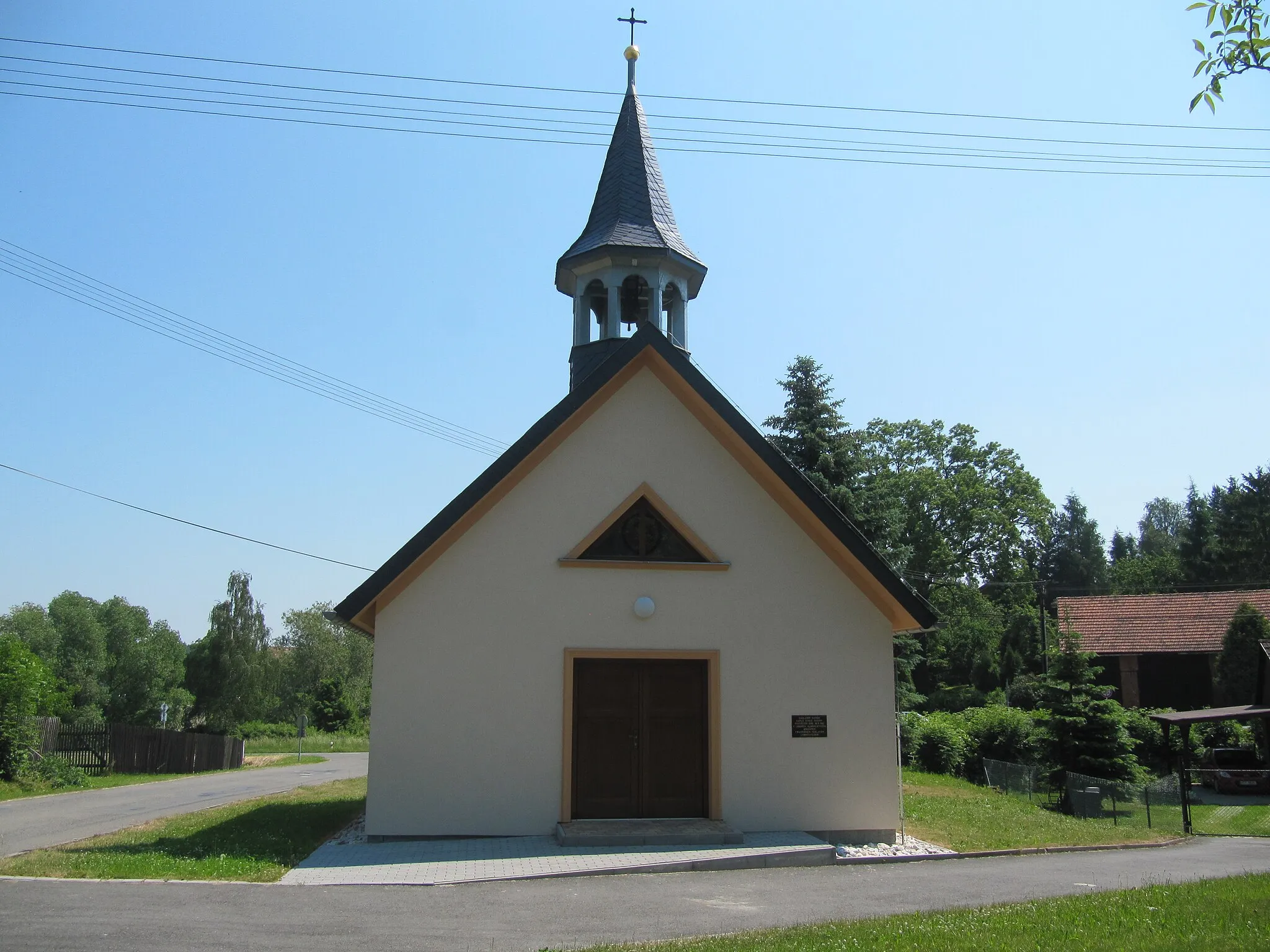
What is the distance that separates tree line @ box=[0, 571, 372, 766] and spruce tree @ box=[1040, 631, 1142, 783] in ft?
124

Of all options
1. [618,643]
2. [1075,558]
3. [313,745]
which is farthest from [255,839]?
[1075,558]

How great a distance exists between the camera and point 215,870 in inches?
396

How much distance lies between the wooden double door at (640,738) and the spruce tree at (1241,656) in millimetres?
28391

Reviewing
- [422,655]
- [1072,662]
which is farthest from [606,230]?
[1072,662]

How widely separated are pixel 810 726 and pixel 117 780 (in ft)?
80.3

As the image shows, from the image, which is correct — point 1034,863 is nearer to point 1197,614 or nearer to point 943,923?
point 943,923

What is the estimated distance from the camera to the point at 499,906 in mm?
8586

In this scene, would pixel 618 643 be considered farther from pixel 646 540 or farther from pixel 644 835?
pixel 644 835

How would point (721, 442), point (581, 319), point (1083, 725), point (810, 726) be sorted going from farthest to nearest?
point (1083, 725) → point (581, 319) → point (721, 442) → point (810, 726)

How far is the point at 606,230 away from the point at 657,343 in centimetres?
396

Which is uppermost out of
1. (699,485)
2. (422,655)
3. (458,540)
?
(699,485)

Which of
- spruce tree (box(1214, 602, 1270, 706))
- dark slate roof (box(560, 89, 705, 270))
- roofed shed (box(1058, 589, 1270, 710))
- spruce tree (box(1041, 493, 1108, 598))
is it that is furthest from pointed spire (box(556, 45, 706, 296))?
spruce tree (box(1041, 493, 1108, 598))

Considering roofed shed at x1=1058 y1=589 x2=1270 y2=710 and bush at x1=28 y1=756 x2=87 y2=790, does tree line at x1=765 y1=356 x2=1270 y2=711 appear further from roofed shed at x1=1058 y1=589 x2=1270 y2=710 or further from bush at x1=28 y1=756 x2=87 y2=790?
bush at x1=28 y1=756 x2=87 y2=790

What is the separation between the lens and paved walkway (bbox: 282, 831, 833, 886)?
32.4 feet
